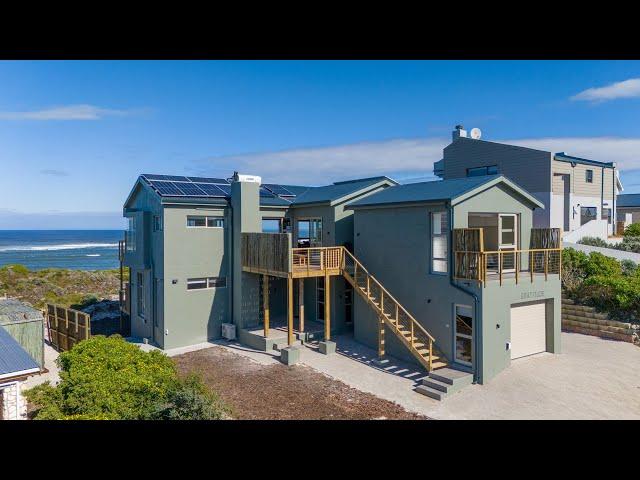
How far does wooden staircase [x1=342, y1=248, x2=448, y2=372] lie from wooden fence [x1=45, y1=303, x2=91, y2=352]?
9.26 meters

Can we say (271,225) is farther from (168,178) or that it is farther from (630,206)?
(630,206)

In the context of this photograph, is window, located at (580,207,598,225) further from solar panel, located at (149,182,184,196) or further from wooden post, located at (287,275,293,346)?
solar panel, located at (149,182,184,196)

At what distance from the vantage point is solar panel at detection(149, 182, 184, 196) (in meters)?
16.1

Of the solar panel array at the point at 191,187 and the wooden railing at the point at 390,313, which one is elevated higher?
the solar panel array at the point at 191,187

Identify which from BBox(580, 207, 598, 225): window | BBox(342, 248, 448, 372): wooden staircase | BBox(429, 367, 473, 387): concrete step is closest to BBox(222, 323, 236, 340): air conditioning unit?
BBox(342, 248, 448, 372): wooden staircase

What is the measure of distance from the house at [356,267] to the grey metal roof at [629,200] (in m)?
28.2

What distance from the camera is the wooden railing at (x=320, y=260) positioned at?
1489 cm

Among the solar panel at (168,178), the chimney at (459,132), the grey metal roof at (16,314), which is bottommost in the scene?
the grey metal roof at (16,314)

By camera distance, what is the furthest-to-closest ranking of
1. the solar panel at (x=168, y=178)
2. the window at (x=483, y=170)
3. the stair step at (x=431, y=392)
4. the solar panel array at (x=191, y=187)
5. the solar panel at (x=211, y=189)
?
the window at (x=483, y=170)
the solar panel at (x=168, y=178)
the solar panel at (x=211, y=189)
the solar panel array at (x=191, y=187)
the stair step at (x=431, y=392)

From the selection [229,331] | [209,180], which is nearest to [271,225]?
[209,180]

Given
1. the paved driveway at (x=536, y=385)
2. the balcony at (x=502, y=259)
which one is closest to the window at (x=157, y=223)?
the paved driveway at (x=536, y=385)

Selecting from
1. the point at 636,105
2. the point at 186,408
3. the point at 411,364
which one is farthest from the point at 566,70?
the point at 411,364

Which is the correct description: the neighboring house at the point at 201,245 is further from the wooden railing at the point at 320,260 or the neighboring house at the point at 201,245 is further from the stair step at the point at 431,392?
the stair step at the point at 431,392
